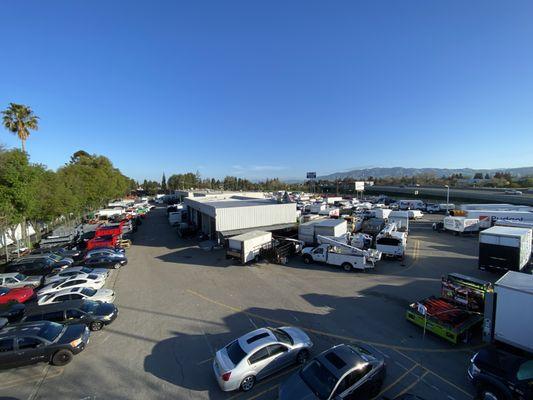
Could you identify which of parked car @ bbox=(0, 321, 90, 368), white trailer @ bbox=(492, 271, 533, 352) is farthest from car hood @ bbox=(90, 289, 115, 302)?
white trailer @ bbox=(492, 271, 533, 352)

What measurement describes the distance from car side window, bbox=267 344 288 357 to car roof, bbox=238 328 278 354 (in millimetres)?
147

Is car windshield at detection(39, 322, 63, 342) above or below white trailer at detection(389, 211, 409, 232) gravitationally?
below

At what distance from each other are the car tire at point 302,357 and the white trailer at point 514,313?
691 cm

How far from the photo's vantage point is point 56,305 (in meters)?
12.4

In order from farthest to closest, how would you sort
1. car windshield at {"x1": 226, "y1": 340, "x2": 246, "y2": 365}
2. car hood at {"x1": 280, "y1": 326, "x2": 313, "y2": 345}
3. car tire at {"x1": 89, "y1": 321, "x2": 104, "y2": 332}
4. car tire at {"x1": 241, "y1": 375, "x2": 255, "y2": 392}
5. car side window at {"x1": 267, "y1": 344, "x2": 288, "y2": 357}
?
car tire at {"x1": 89, "y1": 321, "x2": 104, "y2": 332} → car hood at {"x1": 280, "y1": 326, "x2": 313, "y2": 345} → car side window at {"x1": 267, "y1": 344, "x2": 288, "y2": 357} → car windshield at {"x1": 226, "y1": 340, "x2": 246, "y2": 365} → car tire at {"x1": 241, "y1": 375, "x2": 255, "y2": 392}

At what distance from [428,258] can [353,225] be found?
10.5 metres

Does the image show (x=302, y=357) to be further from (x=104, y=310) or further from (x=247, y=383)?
(x=104, y=310)

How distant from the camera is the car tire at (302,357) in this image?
932cm

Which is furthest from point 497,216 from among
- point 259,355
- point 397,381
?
point 259,355

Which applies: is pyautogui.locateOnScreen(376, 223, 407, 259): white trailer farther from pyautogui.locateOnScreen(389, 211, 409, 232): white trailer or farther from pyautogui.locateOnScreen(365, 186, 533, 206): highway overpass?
pyautogui.locateOnScreen(365, 186, 533, 206): highway overpass

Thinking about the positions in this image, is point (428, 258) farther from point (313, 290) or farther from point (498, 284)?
point (498, 284)

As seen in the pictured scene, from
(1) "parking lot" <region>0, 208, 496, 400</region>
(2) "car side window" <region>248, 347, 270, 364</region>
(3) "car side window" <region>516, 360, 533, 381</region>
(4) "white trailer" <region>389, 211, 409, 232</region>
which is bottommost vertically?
(1) "parking lot" <region>0, 208, 496, 400</region>

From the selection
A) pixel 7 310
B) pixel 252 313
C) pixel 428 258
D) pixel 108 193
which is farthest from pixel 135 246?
pixel 108 193

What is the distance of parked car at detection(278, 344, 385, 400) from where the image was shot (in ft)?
23.0
